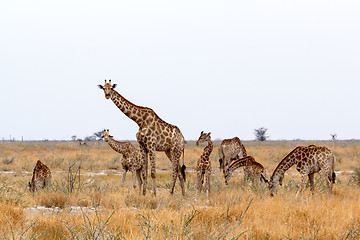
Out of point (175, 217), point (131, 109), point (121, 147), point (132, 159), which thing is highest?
point (131, 109)

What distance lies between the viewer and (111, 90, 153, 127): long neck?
1077cm

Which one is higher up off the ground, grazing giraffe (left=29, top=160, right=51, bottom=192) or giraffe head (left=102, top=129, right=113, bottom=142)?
giraffe head (left=102, top=129, right=113, bottom=142)

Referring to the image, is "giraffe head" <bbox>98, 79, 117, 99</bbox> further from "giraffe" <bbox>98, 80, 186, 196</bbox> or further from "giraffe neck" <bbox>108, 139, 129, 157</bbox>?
"giraffe neck" <bbox>108, 139, 129, 157</bbox>

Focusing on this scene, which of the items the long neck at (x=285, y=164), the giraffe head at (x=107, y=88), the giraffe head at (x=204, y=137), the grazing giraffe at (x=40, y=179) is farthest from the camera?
the giraffe head at (x=204, y=137)

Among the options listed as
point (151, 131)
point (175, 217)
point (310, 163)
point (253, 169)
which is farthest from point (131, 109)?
point (310, 163)

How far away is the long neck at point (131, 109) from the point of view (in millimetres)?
10773

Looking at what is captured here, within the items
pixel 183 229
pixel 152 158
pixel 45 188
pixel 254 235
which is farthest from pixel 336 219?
pixel 45 188

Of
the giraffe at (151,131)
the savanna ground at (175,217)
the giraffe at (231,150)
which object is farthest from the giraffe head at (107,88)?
the giraffe at (231,150)

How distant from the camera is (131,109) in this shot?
10844mm

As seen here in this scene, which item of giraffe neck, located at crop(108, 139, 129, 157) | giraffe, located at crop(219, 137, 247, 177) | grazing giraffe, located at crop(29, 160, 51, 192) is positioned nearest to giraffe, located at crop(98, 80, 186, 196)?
grazing giraffe, located at crop(29, 160, 51, 192)

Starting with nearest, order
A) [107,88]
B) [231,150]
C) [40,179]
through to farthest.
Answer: [107,88], [40,179], [231,150]

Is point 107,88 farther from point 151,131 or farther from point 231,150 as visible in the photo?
point 231,150

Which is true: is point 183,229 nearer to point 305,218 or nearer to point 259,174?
point 305,218

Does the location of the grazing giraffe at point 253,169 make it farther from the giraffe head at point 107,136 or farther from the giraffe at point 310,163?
the giraffe head at point 107,136
